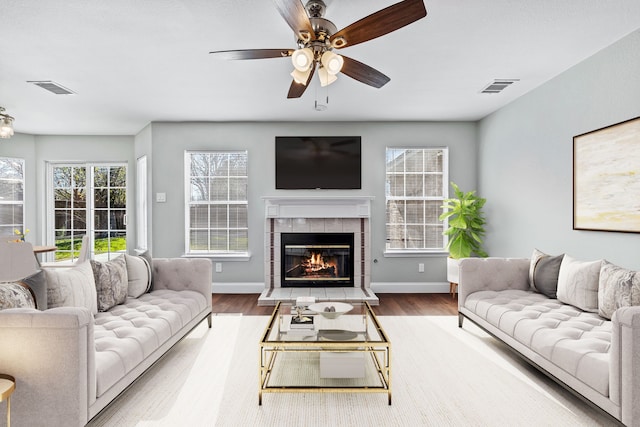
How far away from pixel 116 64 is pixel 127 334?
7.95 ft

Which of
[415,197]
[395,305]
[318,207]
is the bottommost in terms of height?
[395,305]

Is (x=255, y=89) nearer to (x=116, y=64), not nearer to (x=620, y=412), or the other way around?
(x=116, y=64)

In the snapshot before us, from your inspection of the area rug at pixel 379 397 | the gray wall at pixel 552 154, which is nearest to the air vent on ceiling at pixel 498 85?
the gray wall at pixel 552 154

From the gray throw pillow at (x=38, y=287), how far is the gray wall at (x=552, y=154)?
163 inches

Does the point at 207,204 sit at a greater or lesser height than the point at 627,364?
greater

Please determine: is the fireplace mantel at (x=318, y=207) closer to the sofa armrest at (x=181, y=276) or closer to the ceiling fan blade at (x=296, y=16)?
the sofa armrest at (x=181, y=276)

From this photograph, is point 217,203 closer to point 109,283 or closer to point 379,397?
point 109,283

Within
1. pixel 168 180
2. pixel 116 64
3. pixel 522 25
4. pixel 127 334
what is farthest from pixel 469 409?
pixel 168 180

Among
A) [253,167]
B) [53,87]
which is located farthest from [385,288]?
[53,87]

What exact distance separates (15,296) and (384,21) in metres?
2.50

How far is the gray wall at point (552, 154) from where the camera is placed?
299 cm

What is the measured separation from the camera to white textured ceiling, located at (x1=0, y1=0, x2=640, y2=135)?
2512mm

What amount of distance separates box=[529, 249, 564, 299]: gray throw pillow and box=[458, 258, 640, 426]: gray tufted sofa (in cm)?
9

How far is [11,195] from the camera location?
635 centimetres
